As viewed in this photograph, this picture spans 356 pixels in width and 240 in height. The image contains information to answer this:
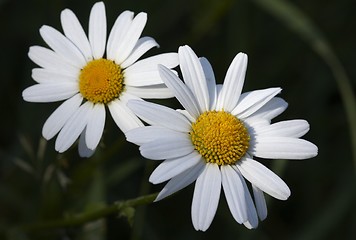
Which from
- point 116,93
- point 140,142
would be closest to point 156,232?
point 116,93

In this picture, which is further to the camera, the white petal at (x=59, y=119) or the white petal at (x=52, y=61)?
the white petal at (x=52, y=61)

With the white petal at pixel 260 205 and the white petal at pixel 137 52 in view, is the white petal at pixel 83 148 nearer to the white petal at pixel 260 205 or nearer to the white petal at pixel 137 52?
the white petal at pixel 137 52

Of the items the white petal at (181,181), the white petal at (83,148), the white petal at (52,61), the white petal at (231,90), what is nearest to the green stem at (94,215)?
Answer: the white petal at (181,181)

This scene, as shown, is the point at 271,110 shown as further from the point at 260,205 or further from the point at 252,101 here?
the point at 260,205

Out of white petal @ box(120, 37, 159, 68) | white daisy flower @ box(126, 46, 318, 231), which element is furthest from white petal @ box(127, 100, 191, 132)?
white petal @ box(120, 37, 159, 68)

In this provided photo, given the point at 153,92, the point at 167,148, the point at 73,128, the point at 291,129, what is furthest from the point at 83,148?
the point at 291,129

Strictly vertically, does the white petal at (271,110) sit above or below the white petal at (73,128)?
above

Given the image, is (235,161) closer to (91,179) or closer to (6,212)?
(91,179)

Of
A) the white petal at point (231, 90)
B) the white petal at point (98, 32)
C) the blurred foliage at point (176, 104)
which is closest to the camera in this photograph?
the white petal at point (231, 90)
